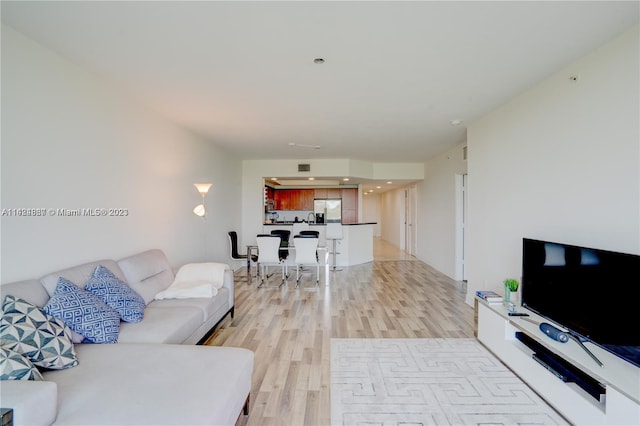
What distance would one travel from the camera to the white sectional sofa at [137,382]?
4.34 feet

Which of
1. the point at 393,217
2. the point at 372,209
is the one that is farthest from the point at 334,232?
the point at 372,209

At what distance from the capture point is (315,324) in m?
3.65

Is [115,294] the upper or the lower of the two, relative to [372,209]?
lower

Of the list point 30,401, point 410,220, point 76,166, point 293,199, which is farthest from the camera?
point 293,199

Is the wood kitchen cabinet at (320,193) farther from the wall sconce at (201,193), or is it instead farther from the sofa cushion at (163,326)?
the sofa cushion at (163,326)

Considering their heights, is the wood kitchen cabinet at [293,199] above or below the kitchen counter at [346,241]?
above

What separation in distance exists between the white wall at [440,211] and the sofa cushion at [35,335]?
230 inches

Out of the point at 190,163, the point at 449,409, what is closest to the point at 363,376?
the point at 449,409

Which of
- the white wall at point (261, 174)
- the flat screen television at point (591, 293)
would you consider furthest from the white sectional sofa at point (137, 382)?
the white wall at point (261, 174)

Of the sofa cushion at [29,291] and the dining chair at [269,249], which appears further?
the dining chair at [269,249]

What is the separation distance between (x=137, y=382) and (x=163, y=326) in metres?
0.78

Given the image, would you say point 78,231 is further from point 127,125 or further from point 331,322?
point 331,322

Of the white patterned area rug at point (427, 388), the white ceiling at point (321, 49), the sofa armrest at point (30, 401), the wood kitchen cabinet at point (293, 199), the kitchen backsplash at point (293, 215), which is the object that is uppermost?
the white ceiling at point (321, 49)

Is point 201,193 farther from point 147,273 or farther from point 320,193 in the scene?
point 320,193
